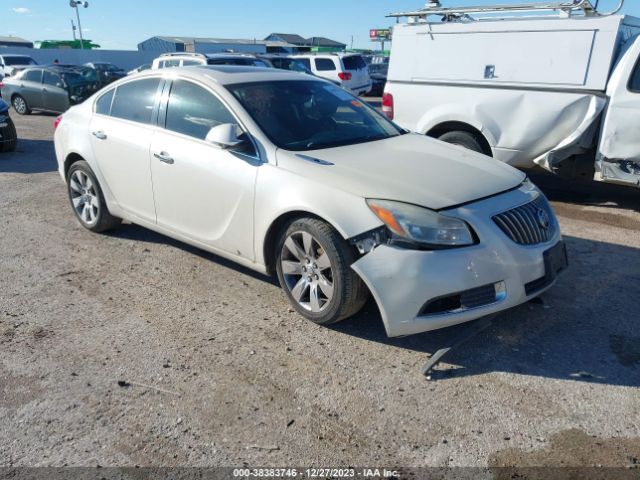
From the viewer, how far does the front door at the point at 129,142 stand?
4691 mm

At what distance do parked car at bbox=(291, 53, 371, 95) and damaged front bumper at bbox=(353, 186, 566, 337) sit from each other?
1938 cm

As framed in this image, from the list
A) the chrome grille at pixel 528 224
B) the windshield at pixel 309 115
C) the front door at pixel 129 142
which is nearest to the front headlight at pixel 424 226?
the chrome grille at pixel 528 224

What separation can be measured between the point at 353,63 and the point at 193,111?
19.5 m

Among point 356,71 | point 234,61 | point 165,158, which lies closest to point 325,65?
point 356,71

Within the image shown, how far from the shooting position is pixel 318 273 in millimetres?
3594

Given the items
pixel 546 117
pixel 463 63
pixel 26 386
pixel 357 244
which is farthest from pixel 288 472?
pixel 463 63

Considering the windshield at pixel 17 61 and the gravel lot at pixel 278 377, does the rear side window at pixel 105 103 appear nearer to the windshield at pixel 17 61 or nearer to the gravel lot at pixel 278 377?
the gravel lot at pixel 278 377

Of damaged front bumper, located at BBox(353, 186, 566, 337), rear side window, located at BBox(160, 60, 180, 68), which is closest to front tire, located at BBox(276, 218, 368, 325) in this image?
damaged front bumper, located at BBox(353, 186, 566, 337)

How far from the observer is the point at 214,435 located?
276 cm

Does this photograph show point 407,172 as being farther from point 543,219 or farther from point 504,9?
point 504,9

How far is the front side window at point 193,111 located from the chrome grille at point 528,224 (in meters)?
2.07

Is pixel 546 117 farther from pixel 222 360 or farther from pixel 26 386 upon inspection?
pixel 26 386

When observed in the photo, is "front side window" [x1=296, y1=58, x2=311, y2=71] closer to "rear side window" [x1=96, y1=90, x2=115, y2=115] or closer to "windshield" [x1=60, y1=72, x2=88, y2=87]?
"windshield" [x1=60, y1=72, x2=88, y2=87]

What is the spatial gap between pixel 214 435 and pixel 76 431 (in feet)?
2.34
